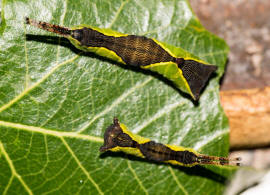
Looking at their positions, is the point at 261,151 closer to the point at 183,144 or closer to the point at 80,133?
the point at 183,144

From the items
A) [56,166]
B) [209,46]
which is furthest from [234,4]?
[56,166]

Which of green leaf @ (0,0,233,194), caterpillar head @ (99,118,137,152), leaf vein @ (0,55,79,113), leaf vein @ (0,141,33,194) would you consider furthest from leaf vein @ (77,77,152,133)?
leaf vein @ (0,141,33,194)

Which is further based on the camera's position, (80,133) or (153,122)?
(153,122)

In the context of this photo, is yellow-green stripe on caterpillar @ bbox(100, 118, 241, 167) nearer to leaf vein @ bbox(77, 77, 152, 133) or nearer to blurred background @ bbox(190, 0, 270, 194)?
leaf vein @ bbox(77, 77, 152, 133)

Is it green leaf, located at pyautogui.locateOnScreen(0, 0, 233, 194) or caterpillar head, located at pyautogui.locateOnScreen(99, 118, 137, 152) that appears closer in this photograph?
green leaf, located at pyautogui.locateOnScreen(0, 0, 233, 194)

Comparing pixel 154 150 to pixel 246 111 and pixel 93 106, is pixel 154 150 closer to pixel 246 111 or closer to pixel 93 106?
pixel 93 106

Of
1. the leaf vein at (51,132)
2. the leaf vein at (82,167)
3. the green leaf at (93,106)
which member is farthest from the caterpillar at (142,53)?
the leaf vein at (82,167)
